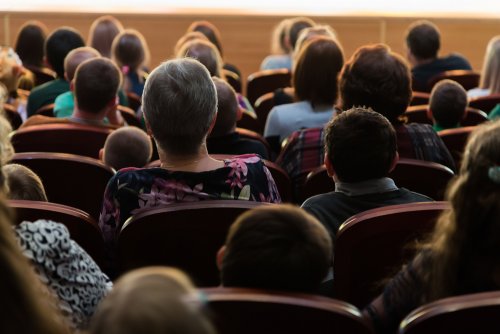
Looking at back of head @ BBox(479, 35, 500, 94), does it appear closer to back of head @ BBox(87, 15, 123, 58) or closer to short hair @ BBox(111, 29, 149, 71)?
short hair @ BBox(111, 29, 149, 71)

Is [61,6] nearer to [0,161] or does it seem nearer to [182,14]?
[182,14]

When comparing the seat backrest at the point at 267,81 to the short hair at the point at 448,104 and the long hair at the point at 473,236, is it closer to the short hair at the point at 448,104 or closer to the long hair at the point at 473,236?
the short hair at the point at 448,104

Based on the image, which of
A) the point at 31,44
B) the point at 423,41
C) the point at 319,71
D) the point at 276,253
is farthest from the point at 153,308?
the point at 423,41

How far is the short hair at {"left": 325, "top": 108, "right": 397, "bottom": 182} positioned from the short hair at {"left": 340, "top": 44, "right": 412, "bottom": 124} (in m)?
0.90

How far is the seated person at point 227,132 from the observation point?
164 inches

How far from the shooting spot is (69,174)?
354cm

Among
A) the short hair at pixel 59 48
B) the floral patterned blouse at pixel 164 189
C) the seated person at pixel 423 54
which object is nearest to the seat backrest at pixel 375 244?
the floral patterned blouse at pixel 164 189

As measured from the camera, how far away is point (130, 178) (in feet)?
10.1

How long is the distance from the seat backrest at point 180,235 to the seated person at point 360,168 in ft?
1.22

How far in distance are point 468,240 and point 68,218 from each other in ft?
3.39

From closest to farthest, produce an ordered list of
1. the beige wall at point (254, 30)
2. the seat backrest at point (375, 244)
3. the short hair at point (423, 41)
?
the seat backrest at point (375, 244), the short hair at point (423, 41), the beige wall at point (254, 30)

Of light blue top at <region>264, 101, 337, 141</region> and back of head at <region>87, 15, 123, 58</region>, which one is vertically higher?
light blue top at <region>264, 101, 337, 141</region>

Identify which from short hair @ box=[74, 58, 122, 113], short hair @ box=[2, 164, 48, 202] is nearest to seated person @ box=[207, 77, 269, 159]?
short hair @ box=[74, 58, 122, 113]

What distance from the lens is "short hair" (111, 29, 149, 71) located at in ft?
21.6
